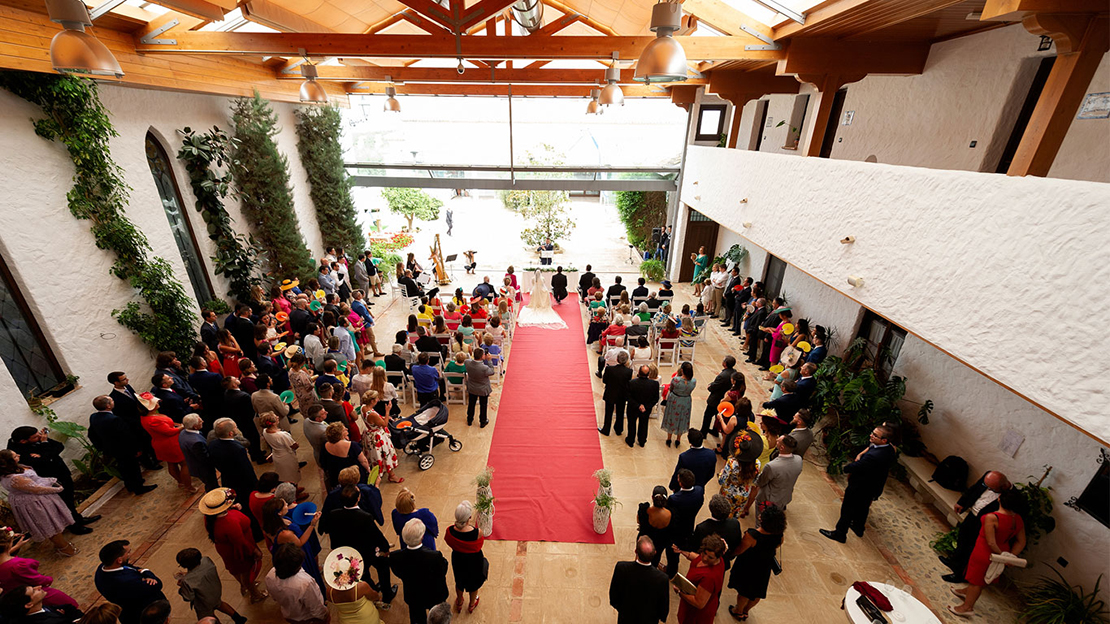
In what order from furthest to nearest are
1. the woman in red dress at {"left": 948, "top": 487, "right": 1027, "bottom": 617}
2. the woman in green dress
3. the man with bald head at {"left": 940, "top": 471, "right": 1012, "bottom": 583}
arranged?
the woman in green dress
the man with bald head at {"left": 940, "top": 471, "right": 1012, "bottom": 583}
the woman in red dress at {"left": 948, "top": 487, "right": 1027, "bottom": 617}

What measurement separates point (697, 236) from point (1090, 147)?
1022cm

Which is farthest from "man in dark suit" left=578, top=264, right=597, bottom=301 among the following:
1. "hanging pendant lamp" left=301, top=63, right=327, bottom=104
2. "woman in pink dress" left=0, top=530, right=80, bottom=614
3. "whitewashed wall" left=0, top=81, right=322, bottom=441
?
"woman in pink dress" left=0, top=530, right=80, bottom=614

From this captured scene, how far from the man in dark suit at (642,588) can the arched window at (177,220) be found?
10.0 metres

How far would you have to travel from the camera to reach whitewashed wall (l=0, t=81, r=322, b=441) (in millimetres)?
5660

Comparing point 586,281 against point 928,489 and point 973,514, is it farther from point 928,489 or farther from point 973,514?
point 973,514

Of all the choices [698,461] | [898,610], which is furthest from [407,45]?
[898,610]

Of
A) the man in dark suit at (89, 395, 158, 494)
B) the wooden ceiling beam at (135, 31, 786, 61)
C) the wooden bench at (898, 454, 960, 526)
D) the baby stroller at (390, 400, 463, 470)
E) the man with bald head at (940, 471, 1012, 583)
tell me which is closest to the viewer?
the man with bald head at (940, 471, 1012, 583)

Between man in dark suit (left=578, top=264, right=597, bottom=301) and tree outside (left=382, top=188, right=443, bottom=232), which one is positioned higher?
A: tree outside (left=382, top=188, right=443, bottom=232)

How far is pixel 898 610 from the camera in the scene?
3725 mm

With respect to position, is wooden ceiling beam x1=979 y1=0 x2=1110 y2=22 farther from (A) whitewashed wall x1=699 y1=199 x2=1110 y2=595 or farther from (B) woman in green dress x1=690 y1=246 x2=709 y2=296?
(B) woman in green dress x1=690 y1=246 x2=709 y2=296

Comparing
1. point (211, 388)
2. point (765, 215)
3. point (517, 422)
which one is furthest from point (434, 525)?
point (765, 215)

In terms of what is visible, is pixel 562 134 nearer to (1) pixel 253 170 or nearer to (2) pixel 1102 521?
(1) pixel 253 170

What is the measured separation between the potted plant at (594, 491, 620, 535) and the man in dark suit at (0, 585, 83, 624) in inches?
182

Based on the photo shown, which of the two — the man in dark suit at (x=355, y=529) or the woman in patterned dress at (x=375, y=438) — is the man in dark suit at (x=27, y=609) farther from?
the woman in patterned dress at (x=375, y=438)
